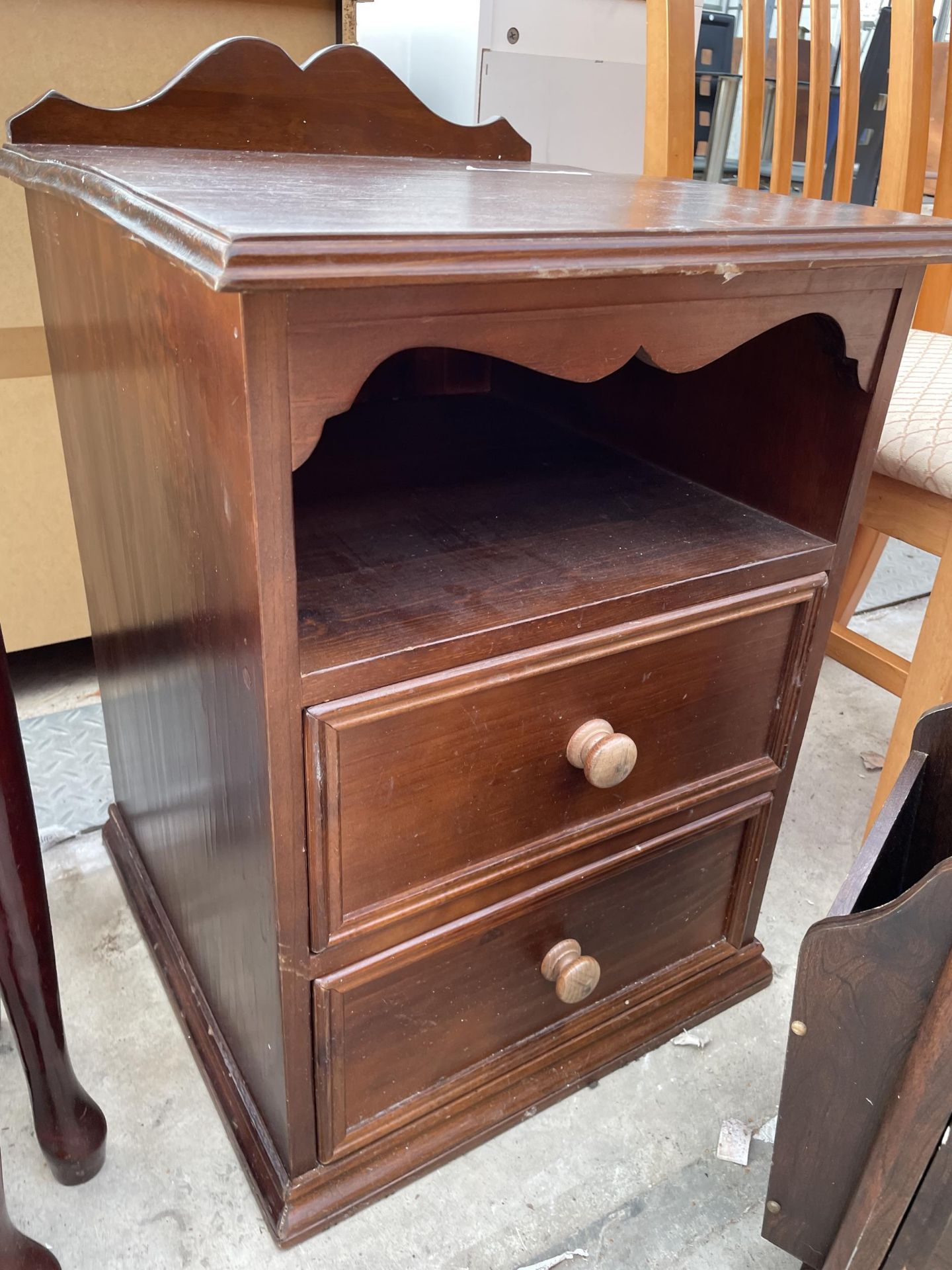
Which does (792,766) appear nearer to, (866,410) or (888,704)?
(866,410)

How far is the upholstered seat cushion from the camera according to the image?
0.88m

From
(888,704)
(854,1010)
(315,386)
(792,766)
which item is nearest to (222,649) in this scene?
(315,386)

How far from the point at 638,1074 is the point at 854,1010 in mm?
390

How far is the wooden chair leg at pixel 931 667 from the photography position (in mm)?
913

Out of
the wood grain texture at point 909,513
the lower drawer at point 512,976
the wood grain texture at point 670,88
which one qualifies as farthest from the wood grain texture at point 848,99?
the lower drawer at point 512,976

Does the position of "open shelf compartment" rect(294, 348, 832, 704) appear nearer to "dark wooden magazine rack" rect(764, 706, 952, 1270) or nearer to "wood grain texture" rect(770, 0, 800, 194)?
"dark wooden magazine rack" rect(764, 706, 952, 1270)

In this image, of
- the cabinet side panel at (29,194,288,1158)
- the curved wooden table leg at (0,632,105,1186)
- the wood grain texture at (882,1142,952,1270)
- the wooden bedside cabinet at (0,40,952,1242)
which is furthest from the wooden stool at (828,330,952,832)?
the curved wooden table leg at (0,632,105,1186)

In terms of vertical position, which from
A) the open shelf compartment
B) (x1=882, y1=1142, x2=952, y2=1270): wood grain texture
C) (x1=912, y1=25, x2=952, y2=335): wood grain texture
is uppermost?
(x1=912, y1=25, x2=952, y2=335): wood grain texture

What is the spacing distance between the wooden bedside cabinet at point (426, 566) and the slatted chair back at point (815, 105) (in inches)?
6.8

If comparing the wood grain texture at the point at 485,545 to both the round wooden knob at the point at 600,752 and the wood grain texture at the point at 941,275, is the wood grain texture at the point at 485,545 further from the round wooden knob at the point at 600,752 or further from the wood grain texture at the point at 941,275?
the wood grain texture at the point at 941,275

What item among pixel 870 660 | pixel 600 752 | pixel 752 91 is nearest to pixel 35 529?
pixel 600 752

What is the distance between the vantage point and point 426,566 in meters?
0.65

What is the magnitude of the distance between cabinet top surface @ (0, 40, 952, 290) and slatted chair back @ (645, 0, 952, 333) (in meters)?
0.15

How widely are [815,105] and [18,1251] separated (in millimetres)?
1325
